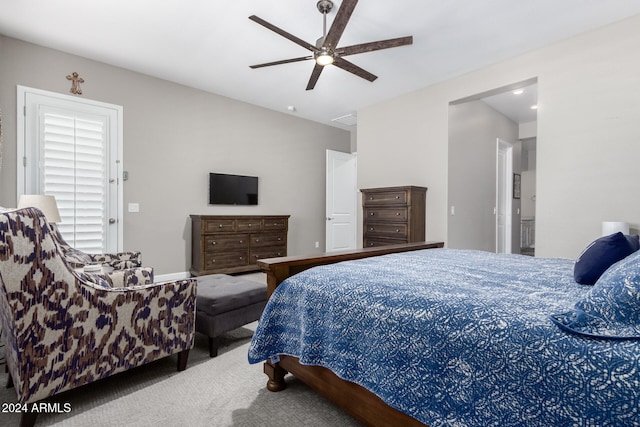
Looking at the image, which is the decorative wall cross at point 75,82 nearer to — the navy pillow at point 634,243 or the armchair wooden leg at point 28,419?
the armchair wooden leg at point 28,419

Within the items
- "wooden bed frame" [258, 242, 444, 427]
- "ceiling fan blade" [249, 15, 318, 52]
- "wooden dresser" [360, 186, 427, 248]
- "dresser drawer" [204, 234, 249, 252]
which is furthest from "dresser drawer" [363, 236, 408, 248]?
"ceiling fan blade" [249, 15, 318, 52]

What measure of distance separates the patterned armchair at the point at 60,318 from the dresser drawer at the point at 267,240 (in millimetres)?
3199

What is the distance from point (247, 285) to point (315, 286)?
1299 millimetres

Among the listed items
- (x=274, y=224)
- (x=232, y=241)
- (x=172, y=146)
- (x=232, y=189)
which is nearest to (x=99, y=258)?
(x=232, y=241)

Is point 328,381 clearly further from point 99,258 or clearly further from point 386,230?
point 386,230

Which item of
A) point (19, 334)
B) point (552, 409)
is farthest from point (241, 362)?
point (552, 409)

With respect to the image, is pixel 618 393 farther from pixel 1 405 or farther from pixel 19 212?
pixel 1 405

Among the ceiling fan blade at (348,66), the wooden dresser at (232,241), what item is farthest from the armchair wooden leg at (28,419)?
the ceiling fan blade at (348,66)

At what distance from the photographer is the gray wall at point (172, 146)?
3.60 m

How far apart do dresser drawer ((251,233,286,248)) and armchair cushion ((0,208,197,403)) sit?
10.6 ft

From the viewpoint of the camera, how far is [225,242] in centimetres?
483

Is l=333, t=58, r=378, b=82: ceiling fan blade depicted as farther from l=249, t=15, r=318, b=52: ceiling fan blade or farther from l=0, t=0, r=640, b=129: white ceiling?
l=0, t=0, r=640, b=129: white ceiling

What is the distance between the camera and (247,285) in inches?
107

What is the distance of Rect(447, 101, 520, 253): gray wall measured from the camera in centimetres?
457
